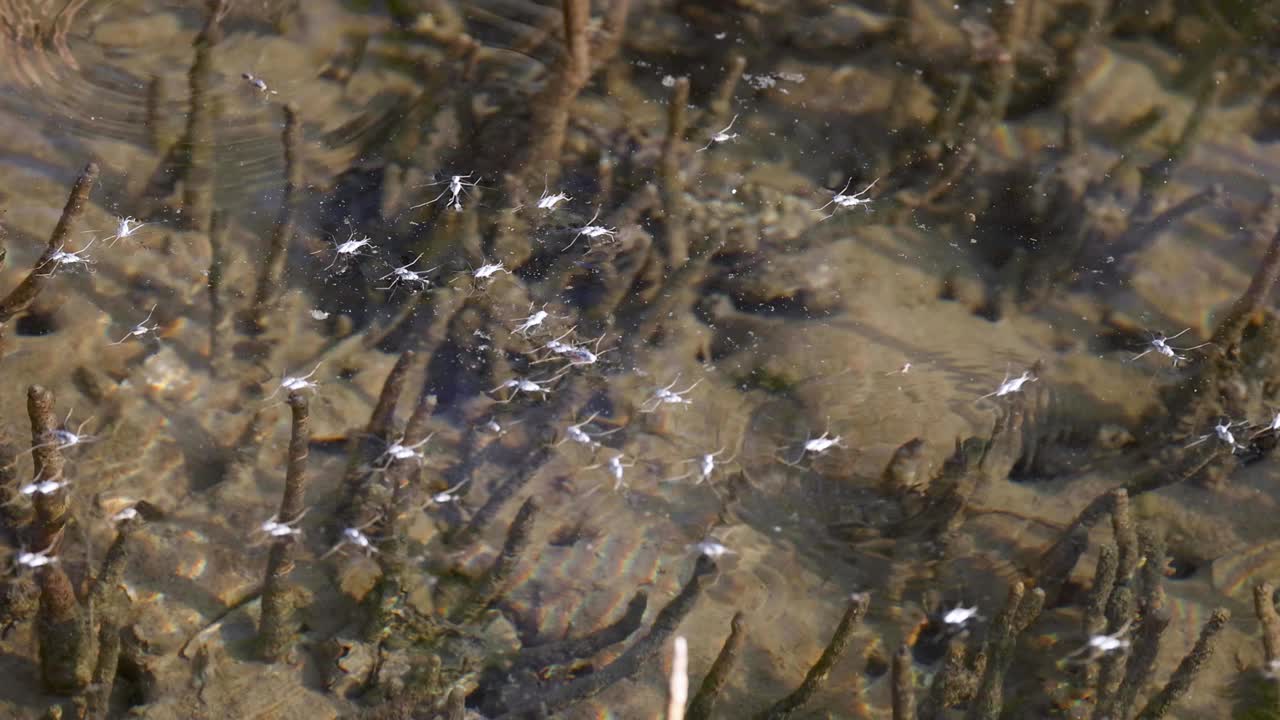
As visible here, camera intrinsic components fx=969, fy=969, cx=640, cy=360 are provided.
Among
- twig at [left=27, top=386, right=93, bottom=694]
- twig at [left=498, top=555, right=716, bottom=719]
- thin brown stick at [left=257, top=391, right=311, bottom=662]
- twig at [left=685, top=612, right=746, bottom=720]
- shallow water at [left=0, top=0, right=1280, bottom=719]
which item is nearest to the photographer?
twig at [left=27, top=386, right=93, bottom=694]

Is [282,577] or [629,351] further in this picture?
[629,351]

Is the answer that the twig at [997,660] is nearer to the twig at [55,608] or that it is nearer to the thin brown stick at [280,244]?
the twig at [55,608]

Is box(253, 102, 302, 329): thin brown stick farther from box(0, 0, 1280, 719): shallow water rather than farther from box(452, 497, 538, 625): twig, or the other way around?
box(452, 497, 538, 625): twig

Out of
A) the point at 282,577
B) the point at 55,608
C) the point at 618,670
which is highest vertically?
the point at 55,608

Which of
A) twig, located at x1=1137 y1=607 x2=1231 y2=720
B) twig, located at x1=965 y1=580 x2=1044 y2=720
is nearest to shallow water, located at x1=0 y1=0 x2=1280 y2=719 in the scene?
twig, located at x1=965 y1=580 x2=1044 y2=720

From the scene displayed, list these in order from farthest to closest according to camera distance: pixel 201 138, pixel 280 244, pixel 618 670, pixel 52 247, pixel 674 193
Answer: pixel 201 138
pixel 674 193
pixel 280 244
pixel 52 247
pixel 618 670

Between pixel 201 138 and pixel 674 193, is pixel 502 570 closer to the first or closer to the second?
pixel 674 193

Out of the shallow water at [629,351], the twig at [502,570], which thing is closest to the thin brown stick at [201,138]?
the shallow water at [629,351]

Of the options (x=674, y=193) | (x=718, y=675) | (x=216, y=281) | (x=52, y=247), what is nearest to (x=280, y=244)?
(x=216, y=281)
